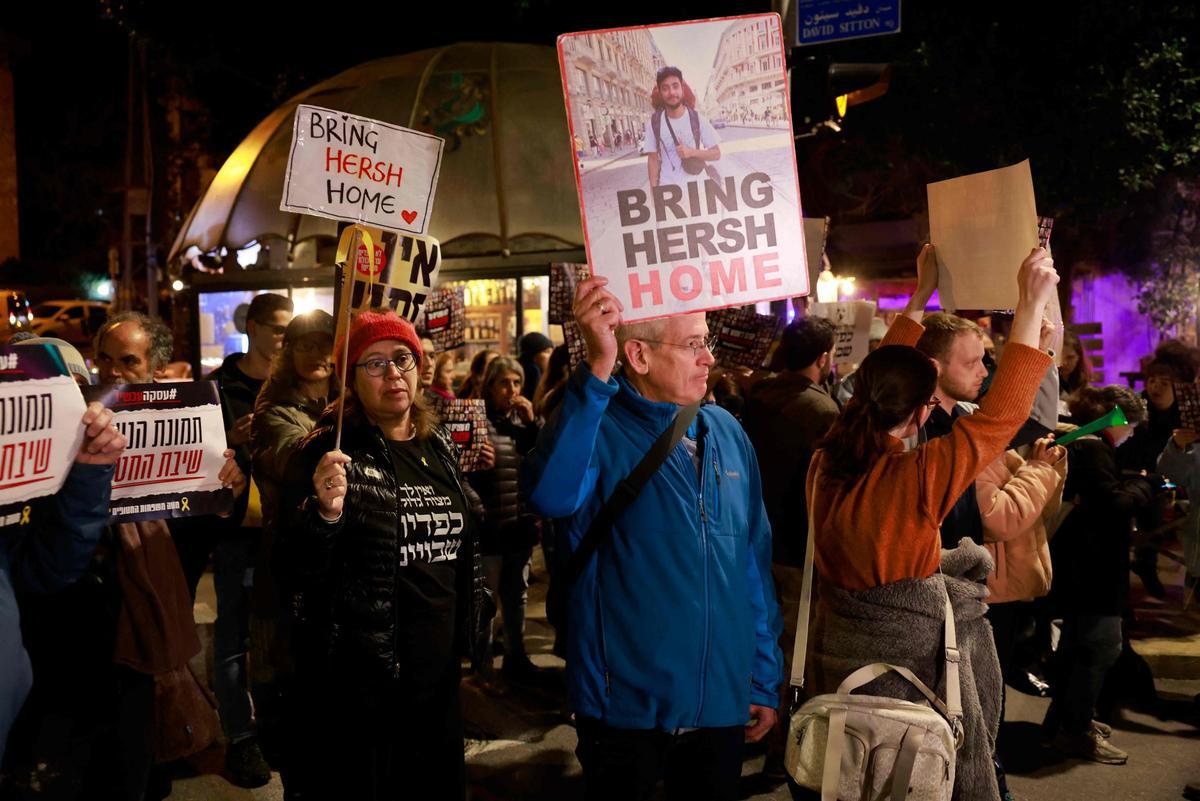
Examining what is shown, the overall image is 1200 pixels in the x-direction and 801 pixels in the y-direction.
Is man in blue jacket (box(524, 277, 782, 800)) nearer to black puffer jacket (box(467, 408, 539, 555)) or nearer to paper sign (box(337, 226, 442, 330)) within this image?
paper sign (box(337, 226, 442, 330))

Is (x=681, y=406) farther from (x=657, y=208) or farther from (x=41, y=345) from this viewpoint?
(x=41, y=345)

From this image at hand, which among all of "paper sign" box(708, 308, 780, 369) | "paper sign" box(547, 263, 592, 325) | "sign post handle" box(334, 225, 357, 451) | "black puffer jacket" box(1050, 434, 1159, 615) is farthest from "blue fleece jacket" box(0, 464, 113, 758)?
"black puffer jacket" box(1050, 434, 1159, 615)

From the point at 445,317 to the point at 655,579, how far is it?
4.33m

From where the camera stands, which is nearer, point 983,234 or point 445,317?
point 983,234

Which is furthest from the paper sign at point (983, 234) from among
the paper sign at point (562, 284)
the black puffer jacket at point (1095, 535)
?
the paper sign at point (562, 284)

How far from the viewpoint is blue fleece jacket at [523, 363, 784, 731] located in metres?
3.07

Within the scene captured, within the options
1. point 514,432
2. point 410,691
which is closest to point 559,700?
point 514,432

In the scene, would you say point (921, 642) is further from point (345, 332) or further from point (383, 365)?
point (345, 332)

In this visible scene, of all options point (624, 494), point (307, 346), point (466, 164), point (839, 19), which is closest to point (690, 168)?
point (624, 494)

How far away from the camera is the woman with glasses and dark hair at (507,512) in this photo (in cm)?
655

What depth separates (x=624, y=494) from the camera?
3186 mm

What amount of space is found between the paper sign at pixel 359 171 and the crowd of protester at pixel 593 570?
3.57 ft

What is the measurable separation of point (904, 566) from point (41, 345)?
2674 mm

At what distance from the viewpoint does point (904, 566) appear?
10.8 ft
